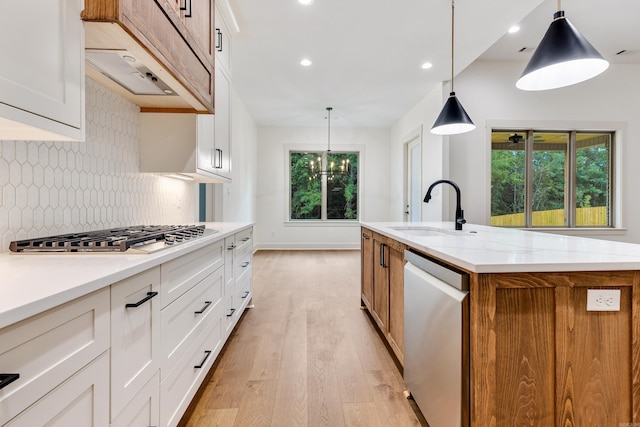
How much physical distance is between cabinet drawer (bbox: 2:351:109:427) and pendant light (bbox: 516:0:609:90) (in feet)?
7.37

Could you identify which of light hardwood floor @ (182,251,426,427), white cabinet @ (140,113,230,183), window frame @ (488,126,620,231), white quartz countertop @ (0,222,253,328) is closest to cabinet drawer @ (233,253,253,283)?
light hardwood floor @ (182,251,426,427)

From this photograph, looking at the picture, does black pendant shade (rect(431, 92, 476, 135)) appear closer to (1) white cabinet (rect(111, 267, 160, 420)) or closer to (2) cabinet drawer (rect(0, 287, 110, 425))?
(1) white cabinet (rect(111, 267, 160, 420))

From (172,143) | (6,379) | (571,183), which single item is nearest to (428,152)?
(571,183)

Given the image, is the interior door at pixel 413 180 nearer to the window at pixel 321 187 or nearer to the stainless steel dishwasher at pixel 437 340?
the window at pixel 321 187

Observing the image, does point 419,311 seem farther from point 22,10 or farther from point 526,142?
point 526,142

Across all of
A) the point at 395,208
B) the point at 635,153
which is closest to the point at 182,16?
the point at 395,208

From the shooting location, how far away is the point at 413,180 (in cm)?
611

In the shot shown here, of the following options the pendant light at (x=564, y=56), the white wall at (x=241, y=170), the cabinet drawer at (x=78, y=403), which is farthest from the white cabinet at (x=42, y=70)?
the white wall at (x=241, y=170)

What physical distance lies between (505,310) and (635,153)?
5747 millimetres

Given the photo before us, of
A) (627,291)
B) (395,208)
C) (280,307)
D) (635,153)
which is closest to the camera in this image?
(627,291)

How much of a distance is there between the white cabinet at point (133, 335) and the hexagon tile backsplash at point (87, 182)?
640mm

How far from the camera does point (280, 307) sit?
3287 millimetres

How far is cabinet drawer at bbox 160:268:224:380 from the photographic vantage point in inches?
50.5

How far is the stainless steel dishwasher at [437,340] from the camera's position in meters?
1.14
